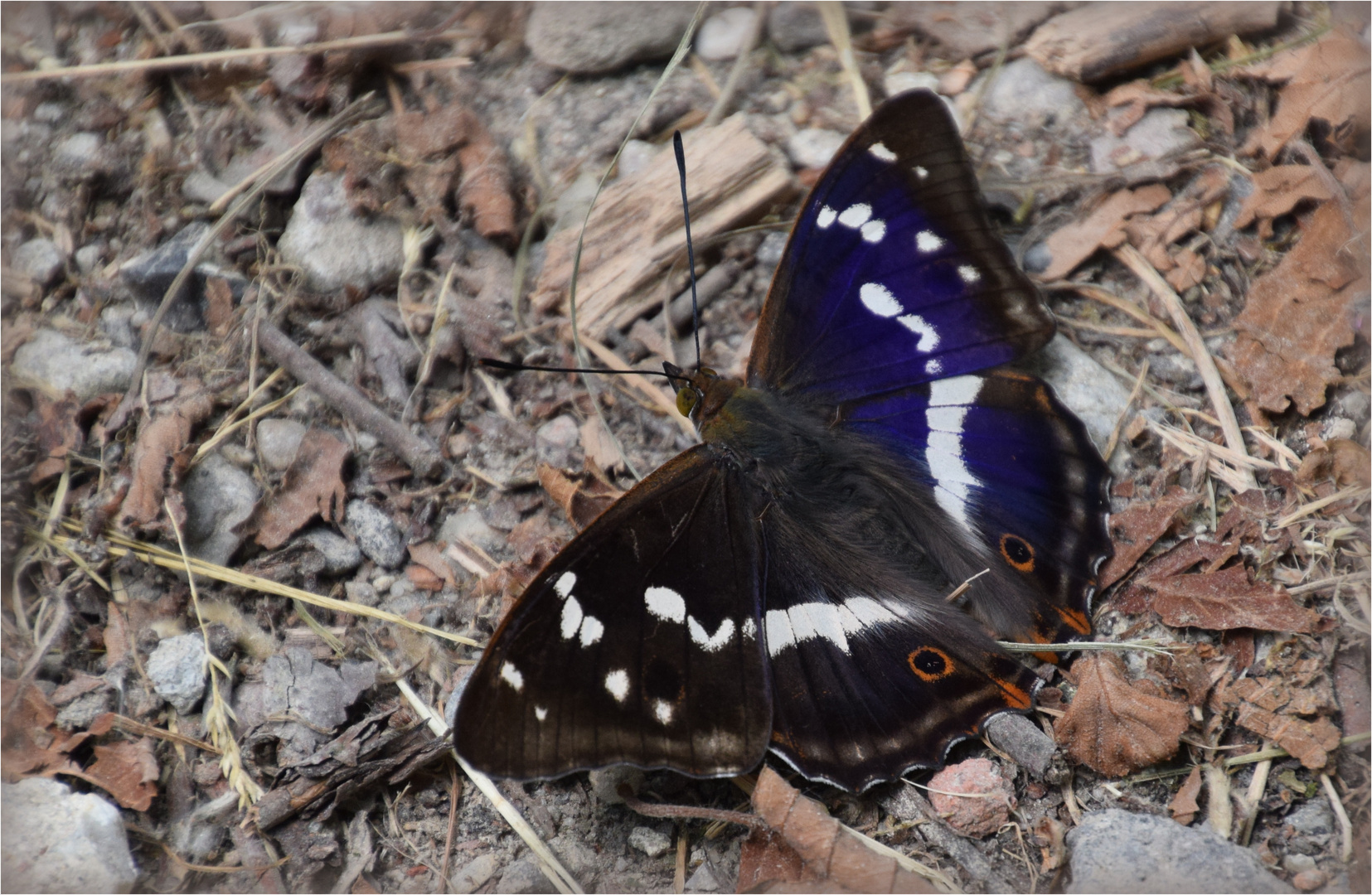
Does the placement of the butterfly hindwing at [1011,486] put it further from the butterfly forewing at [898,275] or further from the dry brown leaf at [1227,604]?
the dry brown leaf at [1227,604]

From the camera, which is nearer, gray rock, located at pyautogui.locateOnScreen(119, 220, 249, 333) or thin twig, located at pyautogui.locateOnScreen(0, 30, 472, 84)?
gray rock, located at pyautogui.locateOnScreen(119, 220, 249, 333)

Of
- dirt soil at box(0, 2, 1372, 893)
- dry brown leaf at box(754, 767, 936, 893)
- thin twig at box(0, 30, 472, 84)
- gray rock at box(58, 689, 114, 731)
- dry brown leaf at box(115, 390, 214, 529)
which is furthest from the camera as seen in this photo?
thin twig at box(0, 30, 472, 84)

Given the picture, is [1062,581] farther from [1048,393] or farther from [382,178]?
[382,178]

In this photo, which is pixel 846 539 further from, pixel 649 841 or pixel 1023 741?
pixel 649 841

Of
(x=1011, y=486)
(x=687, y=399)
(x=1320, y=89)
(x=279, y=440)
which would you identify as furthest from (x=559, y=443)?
(x=1320, y=89)

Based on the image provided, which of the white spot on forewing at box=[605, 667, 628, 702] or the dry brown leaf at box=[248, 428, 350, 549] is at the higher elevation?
the dry brown leaf at box=[248, 428, 350, 549]

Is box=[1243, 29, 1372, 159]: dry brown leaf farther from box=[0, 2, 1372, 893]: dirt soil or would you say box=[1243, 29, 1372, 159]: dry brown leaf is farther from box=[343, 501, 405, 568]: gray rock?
box=[343, 501, 405, 568]: gray rock

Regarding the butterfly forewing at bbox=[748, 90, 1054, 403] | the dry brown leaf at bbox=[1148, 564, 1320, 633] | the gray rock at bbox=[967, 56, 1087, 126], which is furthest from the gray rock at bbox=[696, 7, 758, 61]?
the dry brown leaf at bbox=[1148, 564, 1320, 633]
